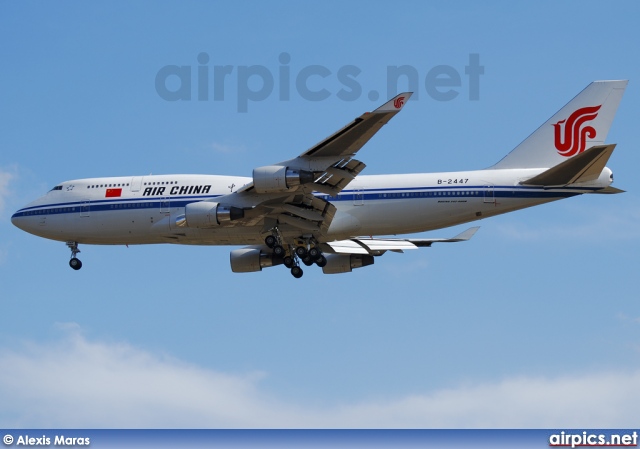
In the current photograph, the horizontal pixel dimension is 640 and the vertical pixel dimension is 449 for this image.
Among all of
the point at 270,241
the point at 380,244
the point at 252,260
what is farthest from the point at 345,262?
the point at 270,241

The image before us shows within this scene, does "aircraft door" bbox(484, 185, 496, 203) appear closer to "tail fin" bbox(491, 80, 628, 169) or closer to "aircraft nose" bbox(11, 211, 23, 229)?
"tail fin" bbox(491, 80, 628, 169)

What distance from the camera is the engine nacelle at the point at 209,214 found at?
1588 inches

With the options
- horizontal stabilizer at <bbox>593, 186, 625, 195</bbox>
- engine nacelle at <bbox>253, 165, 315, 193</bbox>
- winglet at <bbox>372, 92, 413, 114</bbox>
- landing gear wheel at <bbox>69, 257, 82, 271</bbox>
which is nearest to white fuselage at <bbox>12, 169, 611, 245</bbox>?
horizontal stabilizer at <bbox>593, 186, 625, 195</bbox>

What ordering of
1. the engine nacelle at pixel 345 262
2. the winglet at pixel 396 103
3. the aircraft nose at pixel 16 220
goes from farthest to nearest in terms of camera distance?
the engine nacelle at pixel 345 262 < the aircraft nose at pixel 16 220 < the winglet at pixel 396 103

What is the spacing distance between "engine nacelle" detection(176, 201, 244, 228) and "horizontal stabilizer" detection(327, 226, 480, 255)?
7.08 m

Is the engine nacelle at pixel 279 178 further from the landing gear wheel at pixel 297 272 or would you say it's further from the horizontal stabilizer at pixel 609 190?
the horizontal stabilizer at pixel 609 190

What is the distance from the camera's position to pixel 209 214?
40.3 m

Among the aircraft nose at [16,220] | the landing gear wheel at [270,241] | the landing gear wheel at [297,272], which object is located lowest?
the landing gear wheel at [297,272]

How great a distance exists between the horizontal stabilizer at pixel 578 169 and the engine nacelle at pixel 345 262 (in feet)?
30.3

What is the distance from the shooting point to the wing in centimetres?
3644

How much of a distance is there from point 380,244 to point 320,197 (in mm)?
6925

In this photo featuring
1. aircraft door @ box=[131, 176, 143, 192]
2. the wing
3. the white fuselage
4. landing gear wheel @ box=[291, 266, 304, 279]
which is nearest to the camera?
the wing

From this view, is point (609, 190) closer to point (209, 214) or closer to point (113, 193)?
point (209, 214)

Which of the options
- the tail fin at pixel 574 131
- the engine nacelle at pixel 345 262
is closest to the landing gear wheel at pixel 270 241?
the engine nacelle at pixel 345 262
